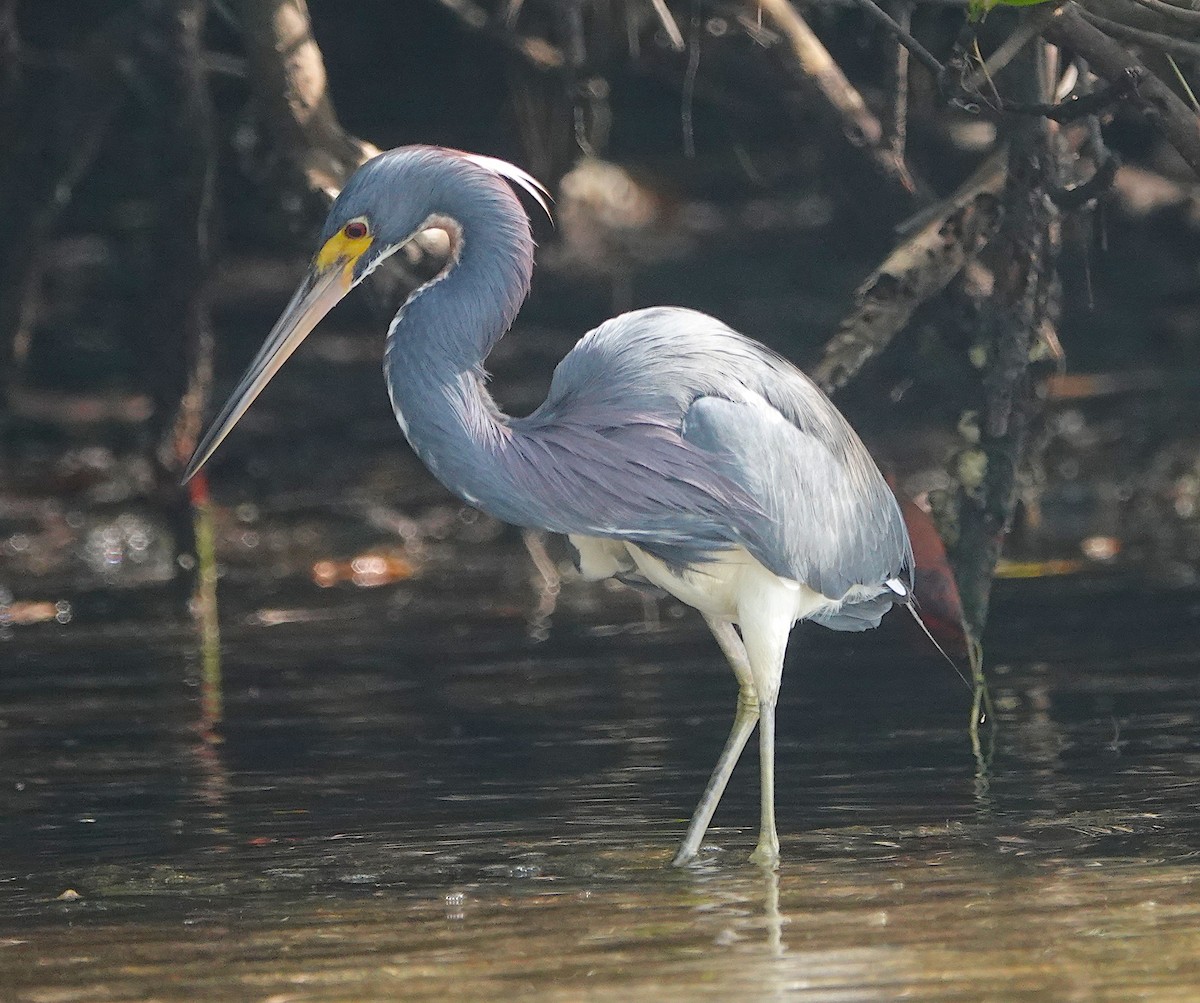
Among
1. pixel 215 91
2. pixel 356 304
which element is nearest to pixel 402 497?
pixel 356 304

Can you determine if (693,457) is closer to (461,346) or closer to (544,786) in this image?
(461,346)

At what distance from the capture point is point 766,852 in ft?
17.8

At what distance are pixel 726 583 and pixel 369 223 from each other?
130 centimetres

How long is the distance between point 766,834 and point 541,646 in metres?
3.48

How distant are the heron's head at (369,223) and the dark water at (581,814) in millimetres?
1118

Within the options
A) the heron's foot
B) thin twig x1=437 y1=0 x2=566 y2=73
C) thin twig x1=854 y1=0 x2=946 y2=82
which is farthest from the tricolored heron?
thin twig x1=437 y1=0 x2=566 y2=73

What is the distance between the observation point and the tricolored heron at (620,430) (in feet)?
17.6

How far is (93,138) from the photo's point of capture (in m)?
9.99

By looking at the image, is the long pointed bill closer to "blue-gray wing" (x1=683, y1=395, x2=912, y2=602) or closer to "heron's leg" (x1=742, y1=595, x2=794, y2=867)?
"blue-gray wing" (x1=683, y1=395, x2=912, y2=602)

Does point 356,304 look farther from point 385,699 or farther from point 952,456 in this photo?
point 952,456

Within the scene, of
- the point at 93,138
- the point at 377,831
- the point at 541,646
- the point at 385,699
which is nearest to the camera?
the point at 377,831

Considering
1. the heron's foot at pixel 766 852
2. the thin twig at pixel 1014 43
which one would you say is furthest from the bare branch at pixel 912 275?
the heron's foot at pixel 766 852

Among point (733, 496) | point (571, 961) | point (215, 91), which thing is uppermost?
point (215, 91)

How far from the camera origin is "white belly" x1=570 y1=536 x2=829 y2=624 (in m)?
5.77
